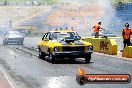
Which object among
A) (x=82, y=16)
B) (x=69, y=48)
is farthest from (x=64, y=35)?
(x=82, y=16)

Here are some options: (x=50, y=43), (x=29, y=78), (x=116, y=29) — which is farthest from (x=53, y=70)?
(x=116, y=29)

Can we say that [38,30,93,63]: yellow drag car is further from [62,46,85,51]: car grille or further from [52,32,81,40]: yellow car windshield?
[52,32,81,40]: yellow car windshield

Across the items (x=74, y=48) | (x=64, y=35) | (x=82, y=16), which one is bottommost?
(x=82, y=16)

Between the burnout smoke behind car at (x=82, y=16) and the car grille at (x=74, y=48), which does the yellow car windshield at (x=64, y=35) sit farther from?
the burnout smoke behind car at (x=82, y=16)

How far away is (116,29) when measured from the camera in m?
66.9

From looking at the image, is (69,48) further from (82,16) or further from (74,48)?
(82,16)

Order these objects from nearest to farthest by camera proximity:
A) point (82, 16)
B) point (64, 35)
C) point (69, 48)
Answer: point (69, 48) → point (64, 35) → point (82, 16)

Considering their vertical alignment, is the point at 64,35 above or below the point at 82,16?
above

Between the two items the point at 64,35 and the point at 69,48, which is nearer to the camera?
the point at 69,48

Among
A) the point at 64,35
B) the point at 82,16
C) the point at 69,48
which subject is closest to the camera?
the point at 69,48

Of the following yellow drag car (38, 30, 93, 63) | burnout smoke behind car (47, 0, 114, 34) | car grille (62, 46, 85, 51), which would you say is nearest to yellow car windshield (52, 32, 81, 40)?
yellow drag car (38, 30, 93, 63)

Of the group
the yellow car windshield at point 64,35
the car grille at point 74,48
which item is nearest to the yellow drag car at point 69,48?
the car grille at point 74,48

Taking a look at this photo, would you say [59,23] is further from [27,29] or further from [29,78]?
[29,78]

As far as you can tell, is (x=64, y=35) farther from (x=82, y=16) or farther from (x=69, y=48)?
(x=82, y=16)
